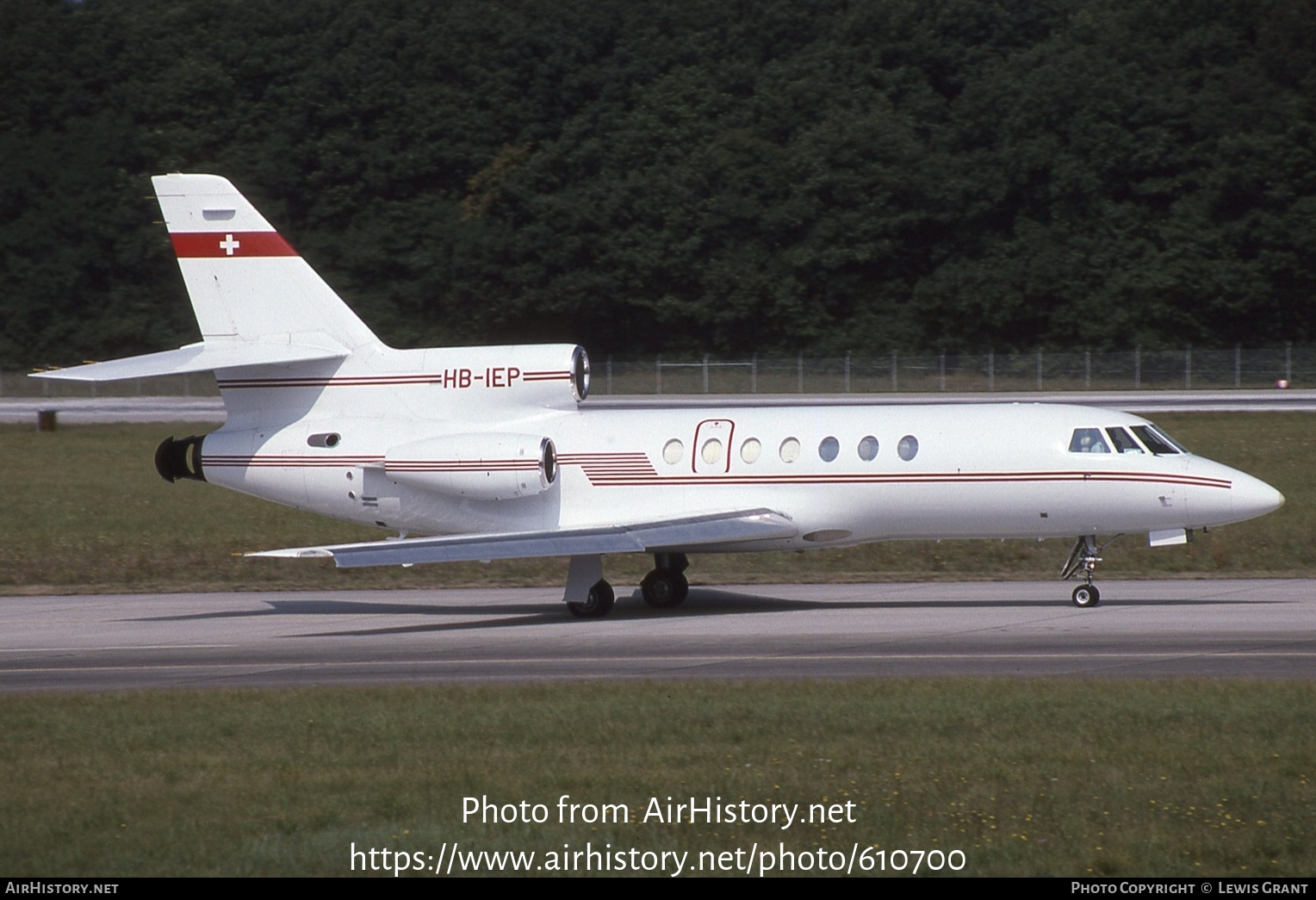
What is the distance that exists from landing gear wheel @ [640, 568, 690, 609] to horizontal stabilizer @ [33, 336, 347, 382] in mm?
5631

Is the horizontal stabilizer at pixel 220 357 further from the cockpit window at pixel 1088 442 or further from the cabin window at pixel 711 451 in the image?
the cockpit window at pixel 1088 442

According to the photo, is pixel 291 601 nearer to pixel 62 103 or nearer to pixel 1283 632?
pixel 1283 632

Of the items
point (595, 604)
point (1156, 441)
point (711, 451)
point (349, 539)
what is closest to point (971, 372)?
point (349, 539)

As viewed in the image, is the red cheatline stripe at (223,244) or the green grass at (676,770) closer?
the green grass at (676,770)

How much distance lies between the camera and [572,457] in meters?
23.5

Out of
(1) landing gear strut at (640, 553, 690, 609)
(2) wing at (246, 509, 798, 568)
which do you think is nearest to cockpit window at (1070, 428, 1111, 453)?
(2) wing at (246, 509, 798, 568)

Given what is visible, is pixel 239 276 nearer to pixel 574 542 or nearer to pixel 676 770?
pixel 574 542

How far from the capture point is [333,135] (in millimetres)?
76312

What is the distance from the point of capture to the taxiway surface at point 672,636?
17219mm

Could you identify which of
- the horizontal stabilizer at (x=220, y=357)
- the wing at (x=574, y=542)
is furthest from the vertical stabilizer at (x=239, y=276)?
the wing at (x=574, y=542)

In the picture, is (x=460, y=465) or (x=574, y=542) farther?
(x=460, y=465)

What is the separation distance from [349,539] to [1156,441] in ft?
55.9

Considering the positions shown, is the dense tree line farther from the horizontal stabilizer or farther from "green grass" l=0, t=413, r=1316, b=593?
the horizontal stabilizer

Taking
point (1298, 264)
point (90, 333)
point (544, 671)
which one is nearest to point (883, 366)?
point (1298, 264)
